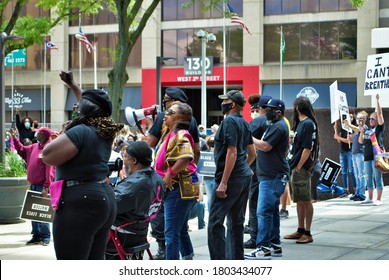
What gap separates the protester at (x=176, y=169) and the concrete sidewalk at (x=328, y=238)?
1.47 m

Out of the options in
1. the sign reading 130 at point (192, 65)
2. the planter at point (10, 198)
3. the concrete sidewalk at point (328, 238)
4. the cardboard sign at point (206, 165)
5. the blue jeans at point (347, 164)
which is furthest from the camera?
the sign reading 130 at point (192, 65)

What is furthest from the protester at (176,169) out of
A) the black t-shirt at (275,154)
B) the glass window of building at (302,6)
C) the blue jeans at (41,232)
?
the glass window of building at (302,6)

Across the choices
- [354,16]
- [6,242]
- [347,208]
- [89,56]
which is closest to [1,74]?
[6,242]

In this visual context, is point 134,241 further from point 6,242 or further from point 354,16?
point 354,16

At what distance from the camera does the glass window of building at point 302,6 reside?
45916mm

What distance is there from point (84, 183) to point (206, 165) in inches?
272

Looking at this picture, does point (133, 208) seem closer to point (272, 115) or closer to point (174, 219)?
point (174, 219)

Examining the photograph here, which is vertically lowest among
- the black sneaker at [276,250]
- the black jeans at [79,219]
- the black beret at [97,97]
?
the black sneaker at [276,250]

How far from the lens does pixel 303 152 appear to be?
29.0ft

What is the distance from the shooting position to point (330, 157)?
57.6ft

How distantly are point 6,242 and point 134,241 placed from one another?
5.36 metres

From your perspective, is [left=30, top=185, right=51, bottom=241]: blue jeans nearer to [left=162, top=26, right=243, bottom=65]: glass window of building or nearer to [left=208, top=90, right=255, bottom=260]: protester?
[left=208, top=90, right=255, bottom=260]: protester

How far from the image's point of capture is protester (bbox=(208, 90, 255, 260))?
687 centimetres

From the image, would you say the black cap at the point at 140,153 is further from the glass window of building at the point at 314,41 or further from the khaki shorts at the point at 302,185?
the glass window of building at the point at 314,41
